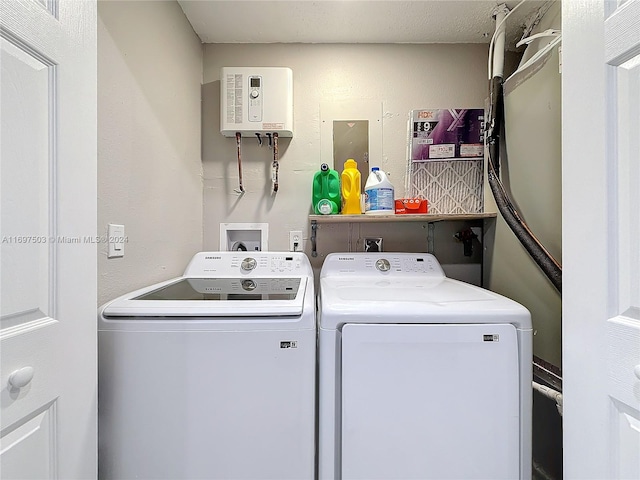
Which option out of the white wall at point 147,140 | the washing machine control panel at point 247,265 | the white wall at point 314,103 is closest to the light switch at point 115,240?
the white wall at point 147,140

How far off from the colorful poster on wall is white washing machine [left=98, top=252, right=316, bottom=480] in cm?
154

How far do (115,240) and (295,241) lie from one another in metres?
1.07

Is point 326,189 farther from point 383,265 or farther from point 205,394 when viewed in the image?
point 205,394

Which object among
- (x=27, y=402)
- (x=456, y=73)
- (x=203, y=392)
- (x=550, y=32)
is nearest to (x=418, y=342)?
(x=203, y=392)

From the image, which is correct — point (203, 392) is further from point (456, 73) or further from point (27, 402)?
point (456, 73)

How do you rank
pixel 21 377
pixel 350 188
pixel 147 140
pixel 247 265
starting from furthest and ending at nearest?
pixel 350 188 → pixel 247 265 → pixel 147 140 → pixel 21 377

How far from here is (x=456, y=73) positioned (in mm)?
2074

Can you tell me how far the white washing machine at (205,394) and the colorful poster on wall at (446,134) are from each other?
1540 mm

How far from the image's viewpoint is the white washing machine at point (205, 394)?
1.02 metres

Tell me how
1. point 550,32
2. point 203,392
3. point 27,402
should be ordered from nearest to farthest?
point 27,402 < point 203,392 < point 550,32

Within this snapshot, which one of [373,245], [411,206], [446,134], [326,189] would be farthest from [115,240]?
[446,134]

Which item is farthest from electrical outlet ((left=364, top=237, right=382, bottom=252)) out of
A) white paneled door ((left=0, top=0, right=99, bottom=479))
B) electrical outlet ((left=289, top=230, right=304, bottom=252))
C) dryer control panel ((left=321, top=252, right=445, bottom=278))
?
white paneled door ((left=0, top=0, right=99, bottom=479))

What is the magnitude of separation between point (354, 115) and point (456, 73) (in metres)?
0.74

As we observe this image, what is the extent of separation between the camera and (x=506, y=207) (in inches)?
64.6
